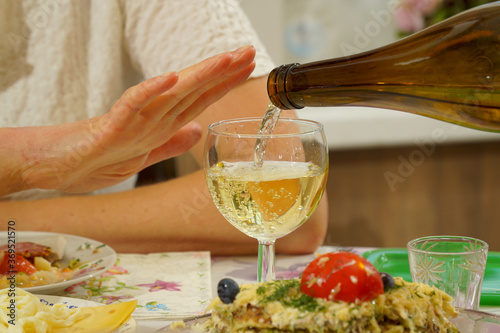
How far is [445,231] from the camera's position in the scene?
2459 millimetres

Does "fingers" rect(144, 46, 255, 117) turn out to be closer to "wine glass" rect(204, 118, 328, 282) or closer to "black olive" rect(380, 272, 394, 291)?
"wine glass" rect(204, 118, 328, 282)

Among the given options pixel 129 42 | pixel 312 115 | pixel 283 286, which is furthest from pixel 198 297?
pixel 312 115

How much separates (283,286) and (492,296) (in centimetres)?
37

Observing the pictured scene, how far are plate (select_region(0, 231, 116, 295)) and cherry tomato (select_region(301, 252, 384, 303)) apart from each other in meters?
0.38

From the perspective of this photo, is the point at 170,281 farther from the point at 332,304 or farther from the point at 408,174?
the point at 408,174

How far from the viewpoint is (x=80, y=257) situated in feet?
3.02

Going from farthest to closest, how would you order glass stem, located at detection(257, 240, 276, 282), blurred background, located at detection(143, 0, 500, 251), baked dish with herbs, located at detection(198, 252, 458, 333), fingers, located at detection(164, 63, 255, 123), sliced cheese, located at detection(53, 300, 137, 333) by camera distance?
1. blurred background, located at detection(143, 0, 500, 251)
2. fingers, located at detection(164, 63, 255, 123)
3. glass stem, located at detection(257, 240, 276, 282)
4. sliced cheese, located at detection(53, 300, 137, 333)
5. baked dish with herbs, located at detection(198, 252, 458, 333)

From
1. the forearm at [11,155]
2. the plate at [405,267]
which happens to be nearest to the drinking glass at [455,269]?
the plate at [405,267]

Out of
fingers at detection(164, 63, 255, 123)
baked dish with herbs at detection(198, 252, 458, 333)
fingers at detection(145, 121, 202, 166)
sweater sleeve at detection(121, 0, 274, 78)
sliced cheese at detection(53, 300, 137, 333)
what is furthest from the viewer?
sweater sleeve at detection(121, 0, 274, 78)

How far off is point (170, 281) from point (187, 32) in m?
0.57

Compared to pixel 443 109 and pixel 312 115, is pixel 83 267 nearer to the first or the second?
pixel 443 109

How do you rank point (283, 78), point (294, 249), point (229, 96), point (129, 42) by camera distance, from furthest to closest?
point (129, 42)
point (229, 96)
point (294, 249)
point (283, 78)

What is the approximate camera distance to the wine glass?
70 cm

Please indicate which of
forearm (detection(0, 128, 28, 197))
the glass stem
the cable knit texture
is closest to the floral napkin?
the glass stem
